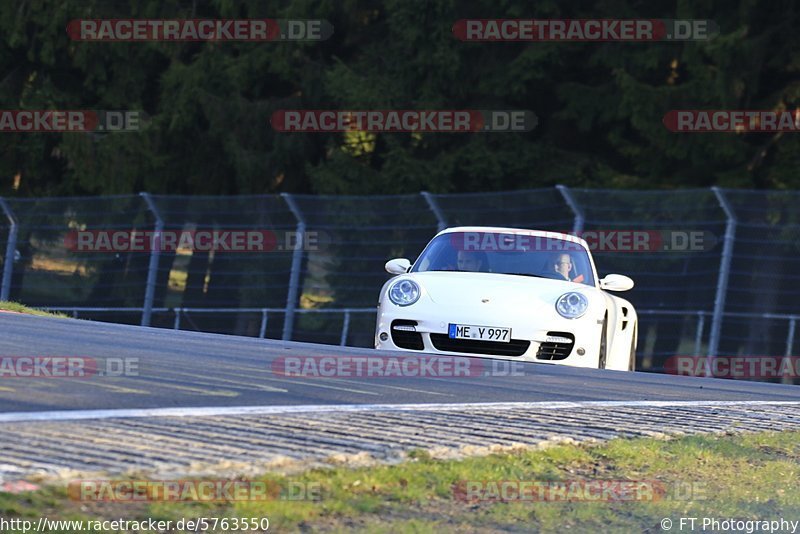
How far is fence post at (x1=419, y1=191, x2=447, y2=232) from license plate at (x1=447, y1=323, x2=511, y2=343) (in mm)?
6939

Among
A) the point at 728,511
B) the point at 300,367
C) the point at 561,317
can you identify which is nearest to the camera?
the point at 728,511

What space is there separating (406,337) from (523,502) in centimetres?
607

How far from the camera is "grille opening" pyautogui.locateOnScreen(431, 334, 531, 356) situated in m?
11.4

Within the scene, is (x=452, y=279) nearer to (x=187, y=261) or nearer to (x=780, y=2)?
(x=187, y=261)

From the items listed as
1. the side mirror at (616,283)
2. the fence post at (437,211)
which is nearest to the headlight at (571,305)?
the side mirror at (616,283)

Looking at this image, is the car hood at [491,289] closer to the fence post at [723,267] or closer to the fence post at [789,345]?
the fence post at [723,267]

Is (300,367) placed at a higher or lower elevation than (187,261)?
lower

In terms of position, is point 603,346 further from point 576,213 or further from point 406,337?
point 576,213

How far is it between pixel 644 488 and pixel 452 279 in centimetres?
595

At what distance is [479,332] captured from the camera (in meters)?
11.4

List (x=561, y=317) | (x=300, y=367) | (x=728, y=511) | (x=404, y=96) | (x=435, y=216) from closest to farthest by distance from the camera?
(x=728, y=511), (x=300, y=367), (x=561, y=317), (x=435, y=216), (x=404, y=96)

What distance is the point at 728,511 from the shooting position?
19.0 ft

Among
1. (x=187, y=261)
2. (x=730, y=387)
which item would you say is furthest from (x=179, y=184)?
(x=730, y=387)

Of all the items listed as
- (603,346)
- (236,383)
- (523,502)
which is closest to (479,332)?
(603,346)
